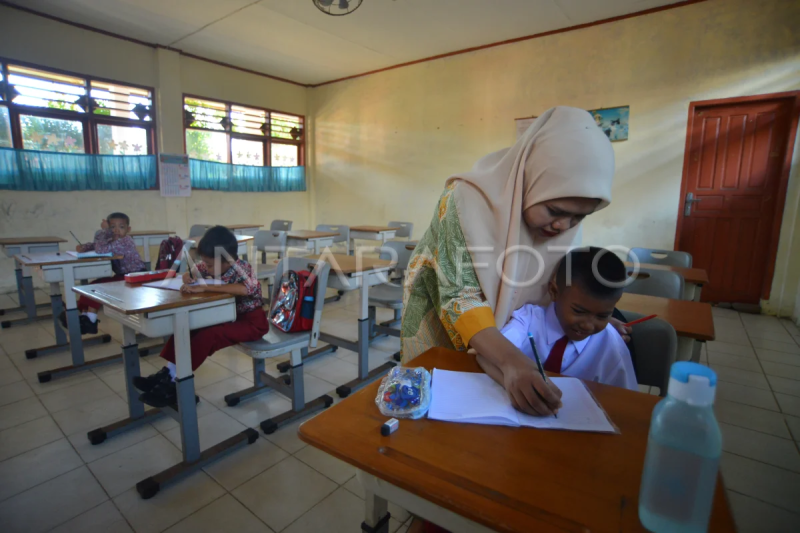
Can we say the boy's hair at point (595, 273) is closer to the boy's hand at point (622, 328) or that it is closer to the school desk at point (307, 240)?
the boy's hand at point (622, 328)

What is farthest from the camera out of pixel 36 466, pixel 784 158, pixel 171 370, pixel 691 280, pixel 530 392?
pixel 784 158

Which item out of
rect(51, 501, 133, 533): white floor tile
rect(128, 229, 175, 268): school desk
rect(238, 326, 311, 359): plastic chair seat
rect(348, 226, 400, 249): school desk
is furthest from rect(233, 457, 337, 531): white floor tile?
rect(128, 229, 175, 268): school desk

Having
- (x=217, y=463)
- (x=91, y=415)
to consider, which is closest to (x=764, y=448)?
(x=217, y=463)

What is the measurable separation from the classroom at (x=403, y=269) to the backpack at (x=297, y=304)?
20 millimetres

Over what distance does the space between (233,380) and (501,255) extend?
2234 millimetres

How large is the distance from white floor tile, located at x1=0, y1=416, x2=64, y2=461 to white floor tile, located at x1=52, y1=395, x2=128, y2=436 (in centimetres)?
4

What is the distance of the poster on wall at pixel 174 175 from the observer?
18.8 feet

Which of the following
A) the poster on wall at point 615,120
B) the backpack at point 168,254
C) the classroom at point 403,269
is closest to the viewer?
the classroom at point 403,269

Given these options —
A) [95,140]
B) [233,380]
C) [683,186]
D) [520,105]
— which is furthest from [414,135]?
[233,380]

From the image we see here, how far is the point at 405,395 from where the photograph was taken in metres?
0.74

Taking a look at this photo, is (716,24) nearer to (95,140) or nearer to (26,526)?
(26,526)

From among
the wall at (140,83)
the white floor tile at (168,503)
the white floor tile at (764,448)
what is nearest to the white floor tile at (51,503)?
the white floor tile at (168,503)

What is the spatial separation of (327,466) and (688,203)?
460 cm

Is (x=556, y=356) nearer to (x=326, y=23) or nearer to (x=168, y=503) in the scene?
(x=168, y=503)
